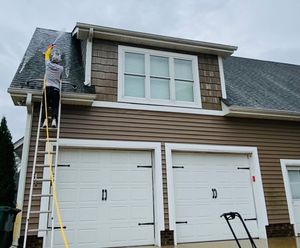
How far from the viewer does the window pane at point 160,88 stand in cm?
633

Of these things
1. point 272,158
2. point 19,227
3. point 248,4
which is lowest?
point 19,227

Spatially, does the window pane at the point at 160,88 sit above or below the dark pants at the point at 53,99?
above

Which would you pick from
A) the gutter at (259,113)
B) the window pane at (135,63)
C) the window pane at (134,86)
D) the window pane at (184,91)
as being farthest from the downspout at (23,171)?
the gutter at (259,113)

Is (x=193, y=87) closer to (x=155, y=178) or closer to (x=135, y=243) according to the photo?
(x=155, y=178)

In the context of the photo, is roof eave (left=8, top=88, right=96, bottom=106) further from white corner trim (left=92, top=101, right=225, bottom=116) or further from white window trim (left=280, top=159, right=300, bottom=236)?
white window trim (left=280, top=159, right=300, bottom=236)

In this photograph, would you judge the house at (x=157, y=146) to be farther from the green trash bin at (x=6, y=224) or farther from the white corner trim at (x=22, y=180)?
→ the green trash bin at (x=6, y=224)

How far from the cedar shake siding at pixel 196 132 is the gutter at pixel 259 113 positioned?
186mm

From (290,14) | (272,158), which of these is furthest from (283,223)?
(290,14)

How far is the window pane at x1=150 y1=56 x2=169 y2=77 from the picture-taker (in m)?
6.49

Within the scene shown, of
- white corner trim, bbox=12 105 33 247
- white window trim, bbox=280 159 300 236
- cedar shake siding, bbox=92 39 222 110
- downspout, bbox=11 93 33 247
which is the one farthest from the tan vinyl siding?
white window trim, bbox=280 159 300 236

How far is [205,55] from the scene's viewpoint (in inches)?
276

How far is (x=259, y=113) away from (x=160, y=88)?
256 centimetres

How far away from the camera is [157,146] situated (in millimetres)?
5832

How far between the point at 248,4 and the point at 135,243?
9002 mm
